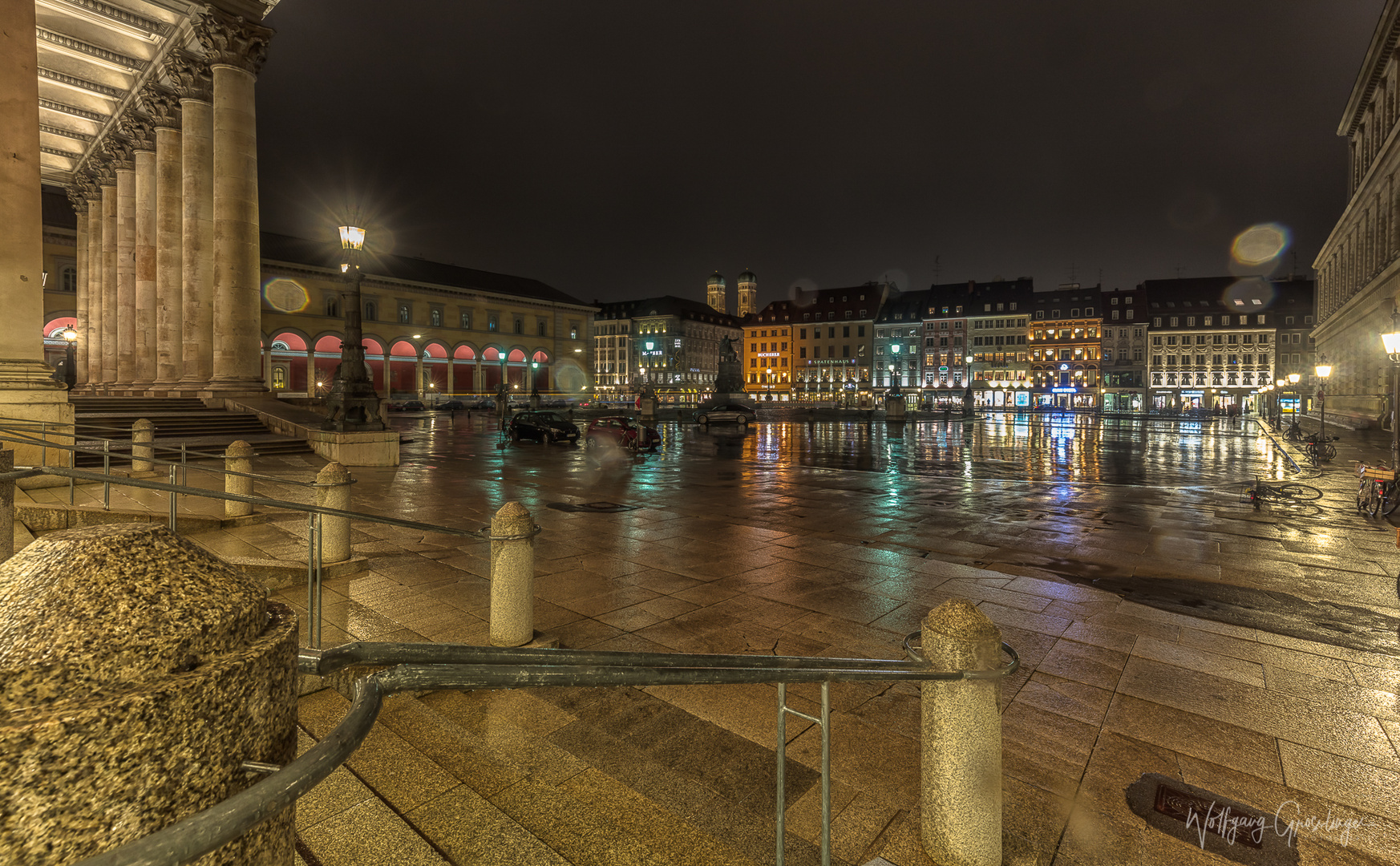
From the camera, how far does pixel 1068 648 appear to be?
18.7 feet

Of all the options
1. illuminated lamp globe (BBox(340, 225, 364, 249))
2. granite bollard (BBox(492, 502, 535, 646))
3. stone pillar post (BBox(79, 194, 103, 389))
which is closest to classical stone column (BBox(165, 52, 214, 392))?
illuminated lamp globe (BBox(340, 225, 364, 249))

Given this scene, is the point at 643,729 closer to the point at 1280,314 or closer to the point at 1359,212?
the point at 1359,212

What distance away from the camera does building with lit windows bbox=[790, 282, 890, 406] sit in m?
109

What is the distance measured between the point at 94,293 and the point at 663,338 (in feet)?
304

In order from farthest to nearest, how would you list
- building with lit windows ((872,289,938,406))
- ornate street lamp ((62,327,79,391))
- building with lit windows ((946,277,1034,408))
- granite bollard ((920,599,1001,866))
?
1. building with lit windows ((872,289,938,406))
2. building with lit windows ((946,277,1034,408))
3. ornate street lamp ((62,327,79,391))
4. granite bollard ((920,599,1001,866))

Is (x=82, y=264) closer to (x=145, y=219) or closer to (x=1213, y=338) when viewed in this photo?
(x=145, y=219)

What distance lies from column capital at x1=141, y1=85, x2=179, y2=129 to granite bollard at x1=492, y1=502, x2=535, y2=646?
29559 mm

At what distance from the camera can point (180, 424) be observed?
21.2 metres

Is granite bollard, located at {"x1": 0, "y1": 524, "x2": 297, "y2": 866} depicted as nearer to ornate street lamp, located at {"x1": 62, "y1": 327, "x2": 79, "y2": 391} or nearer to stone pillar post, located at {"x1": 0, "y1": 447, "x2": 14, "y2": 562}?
stone pillar post, located at {"x1": 0, "y1": 447, "x2": 14, "y2": 562}

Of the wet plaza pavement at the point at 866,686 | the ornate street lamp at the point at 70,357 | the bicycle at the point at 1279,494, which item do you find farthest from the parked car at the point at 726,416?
the ornate street lamp at the point at 70,357

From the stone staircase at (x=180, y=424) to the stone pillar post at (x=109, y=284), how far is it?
319 inches

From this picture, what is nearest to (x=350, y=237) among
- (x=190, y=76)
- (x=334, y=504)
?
(x=190, y=76)

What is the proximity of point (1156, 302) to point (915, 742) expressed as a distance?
11415cm

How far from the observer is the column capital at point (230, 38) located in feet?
68.3
